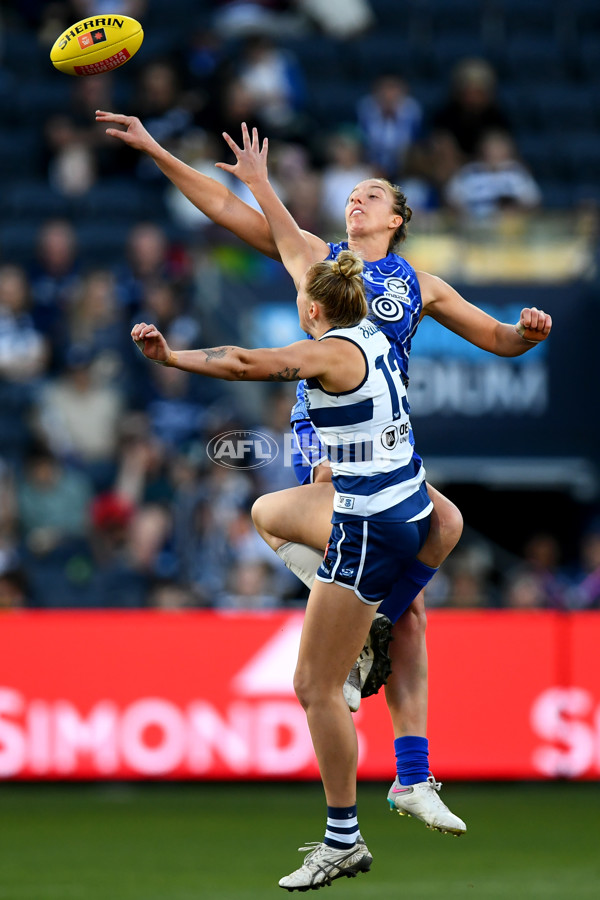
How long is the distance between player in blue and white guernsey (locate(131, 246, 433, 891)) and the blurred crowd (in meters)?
4.94

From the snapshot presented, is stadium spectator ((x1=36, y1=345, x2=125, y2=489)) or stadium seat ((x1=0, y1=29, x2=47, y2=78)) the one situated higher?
stadium seat ((x1=0, y1=29, x2=47, y2=78))

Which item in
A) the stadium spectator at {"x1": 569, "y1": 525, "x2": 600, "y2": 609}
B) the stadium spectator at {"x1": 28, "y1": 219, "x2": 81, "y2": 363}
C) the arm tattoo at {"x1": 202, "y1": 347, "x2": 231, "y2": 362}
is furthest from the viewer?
the stadium spectator at {"x1": 28, "y1": 219, "x2": 81, "y2": 363}

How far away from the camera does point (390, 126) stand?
593 inches

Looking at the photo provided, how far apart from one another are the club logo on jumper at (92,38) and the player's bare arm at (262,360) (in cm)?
150

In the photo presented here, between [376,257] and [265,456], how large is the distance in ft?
3.20

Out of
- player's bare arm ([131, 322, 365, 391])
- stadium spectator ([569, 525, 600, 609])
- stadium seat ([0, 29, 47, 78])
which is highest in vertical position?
stadium seat ([0, 29, 47, 78])

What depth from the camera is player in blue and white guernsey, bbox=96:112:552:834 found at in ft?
20.0

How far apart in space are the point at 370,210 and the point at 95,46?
1291 millimetres

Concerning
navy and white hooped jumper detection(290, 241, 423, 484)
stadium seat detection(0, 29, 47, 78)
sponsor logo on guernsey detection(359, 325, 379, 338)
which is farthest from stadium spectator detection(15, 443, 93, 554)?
sponsor logo on guernsey detection(359, 325, 379, 338)

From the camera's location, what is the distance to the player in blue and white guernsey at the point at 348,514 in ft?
18.6

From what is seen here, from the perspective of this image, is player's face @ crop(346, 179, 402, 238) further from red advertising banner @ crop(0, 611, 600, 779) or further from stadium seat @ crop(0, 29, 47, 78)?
stadium seat @ crop(0, 29, 47, 78)

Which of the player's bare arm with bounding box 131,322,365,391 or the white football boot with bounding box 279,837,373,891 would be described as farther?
the white football boot with bounding box 279,837,373,891

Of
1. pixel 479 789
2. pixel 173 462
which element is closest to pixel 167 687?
pixel 173 462

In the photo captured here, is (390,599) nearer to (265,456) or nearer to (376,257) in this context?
(265,456)
